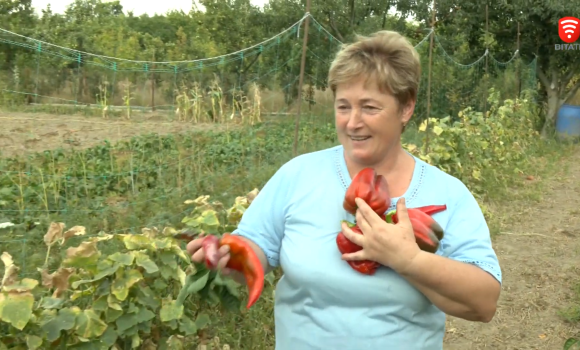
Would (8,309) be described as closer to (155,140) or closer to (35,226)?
(35,226)

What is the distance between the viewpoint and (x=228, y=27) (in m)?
13.0

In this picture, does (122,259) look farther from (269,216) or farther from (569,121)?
(569,121)

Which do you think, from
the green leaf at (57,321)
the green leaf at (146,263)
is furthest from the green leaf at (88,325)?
the green leaf at (146,263)

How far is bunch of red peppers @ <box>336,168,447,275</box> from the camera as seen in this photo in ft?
4.70

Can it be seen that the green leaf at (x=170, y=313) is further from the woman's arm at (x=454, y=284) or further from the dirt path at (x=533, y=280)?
the dirt path at (x=533, y=280)

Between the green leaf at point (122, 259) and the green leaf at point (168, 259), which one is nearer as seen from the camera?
the green leaf at point (122, 259)

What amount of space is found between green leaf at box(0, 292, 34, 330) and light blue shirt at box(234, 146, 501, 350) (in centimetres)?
74

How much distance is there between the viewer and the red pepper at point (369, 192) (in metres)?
1.47

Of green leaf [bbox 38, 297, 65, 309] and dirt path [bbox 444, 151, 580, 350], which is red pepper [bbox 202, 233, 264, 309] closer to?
green leaf [bbox 38, 297, 65, 309]

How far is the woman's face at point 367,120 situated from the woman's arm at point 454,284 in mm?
330

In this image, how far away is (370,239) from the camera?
1.39 m

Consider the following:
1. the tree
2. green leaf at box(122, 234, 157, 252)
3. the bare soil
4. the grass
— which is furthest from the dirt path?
the tree

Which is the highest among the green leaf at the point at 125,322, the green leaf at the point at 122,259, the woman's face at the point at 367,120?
the woman's face at the point at 367,120

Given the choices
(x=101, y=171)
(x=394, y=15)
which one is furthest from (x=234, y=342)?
(x=394, y=15)
